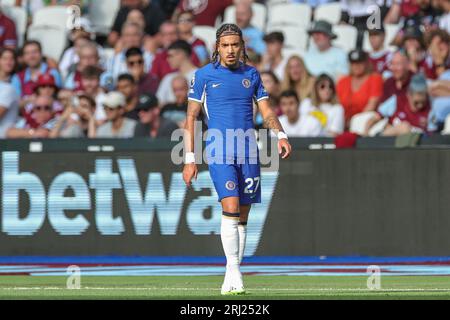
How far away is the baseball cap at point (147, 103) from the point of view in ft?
61.3

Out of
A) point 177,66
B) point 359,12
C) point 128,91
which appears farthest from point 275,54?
point 128,91

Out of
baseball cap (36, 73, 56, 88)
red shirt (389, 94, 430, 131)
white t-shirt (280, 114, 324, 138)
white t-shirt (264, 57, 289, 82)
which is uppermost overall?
white t-shirt (264, 57, 289, 82)

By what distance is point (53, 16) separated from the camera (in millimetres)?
22266

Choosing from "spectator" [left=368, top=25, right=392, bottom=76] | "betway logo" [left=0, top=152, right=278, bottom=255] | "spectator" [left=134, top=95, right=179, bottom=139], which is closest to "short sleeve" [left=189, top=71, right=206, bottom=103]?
"betway logo" [left=0, top=152, right=278, bottom=255]

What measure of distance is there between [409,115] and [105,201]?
4392mm

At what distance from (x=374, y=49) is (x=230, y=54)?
945 cm

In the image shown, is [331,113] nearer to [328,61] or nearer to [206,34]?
[328,61]

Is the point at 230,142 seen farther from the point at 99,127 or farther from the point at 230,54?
the point at 99,127

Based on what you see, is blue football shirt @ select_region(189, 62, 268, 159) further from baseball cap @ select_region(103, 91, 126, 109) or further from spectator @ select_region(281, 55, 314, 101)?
spectator @ select_region(281, 55, 314, 101)

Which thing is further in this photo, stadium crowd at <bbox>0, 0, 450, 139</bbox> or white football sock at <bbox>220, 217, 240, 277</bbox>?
stadium crowd at <bbox>0, 0, 450, 139</bbox>

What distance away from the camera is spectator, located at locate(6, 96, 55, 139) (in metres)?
19.1

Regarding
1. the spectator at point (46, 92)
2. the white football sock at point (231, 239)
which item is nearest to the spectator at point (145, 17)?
the spectator at point (46, 92)

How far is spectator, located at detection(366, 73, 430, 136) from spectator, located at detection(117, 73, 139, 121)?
354 cm
